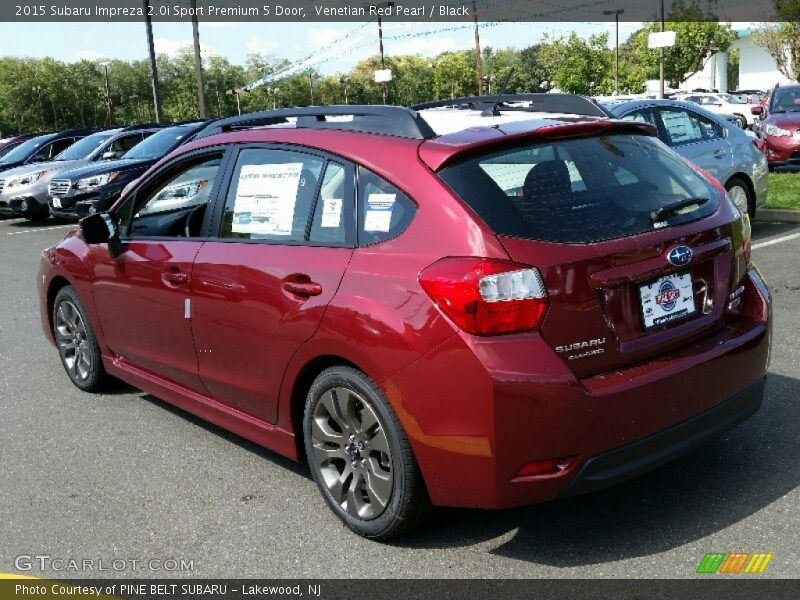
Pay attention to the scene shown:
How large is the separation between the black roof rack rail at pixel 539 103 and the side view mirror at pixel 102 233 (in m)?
1.90

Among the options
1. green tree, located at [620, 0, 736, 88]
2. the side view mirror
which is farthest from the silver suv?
green tree, located at [620, 0, 736, 88]

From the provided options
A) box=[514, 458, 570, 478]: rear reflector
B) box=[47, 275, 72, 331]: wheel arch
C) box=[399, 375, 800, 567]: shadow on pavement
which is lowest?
box=[399, 375, 800, 567]: shadow on pavement

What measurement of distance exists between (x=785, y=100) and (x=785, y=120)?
1902 millimetres

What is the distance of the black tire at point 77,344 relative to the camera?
5453 millimetres

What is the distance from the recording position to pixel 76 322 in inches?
221

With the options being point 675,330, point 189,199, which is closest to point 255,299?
point 189,199

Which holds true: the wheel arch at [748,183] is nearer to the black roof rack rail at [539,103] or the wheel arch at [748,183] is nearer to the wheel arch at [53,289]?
the black roof rack rail at [539,103]

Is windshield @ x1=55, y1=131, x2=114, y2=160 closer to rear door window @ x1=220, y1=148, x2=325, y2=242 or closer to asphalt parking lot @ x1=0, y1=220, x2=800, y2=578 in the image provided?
asphalt parking lot @ x1=0, y1=220, x2=800, y2=578

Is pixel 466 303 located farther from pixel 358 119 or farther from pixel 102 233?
pixel 102 233

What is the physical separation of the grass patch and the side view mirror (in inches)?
344

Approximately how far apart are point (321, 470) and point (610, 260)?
4.81 ft

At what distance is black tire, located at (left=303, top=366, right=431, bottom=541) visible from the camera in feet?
10.6

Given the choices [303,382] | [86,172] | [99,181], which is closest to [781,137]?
[99,181]

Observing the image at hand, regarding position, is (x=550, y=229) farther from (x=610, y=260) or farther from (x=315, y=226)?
(x=315, y=226)
